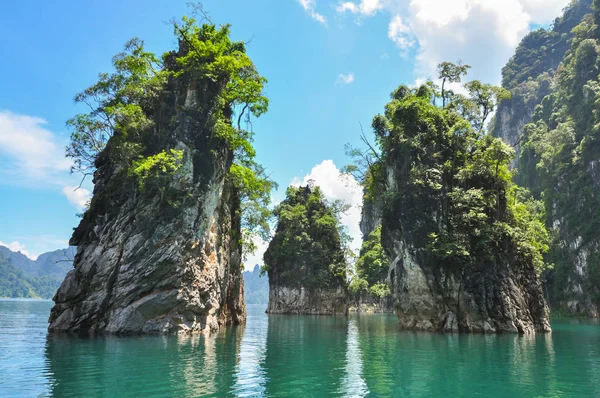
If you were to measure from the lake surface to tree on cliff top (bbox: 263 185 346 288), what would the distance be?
43362 millimetres

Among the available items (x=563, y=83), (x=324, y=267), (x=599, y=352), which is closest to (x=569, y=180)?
(x=563, y=83)

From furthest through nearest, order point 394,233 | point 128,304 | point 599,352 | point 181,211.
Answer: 1. point 394,233
2. point 181,211
3. point 128,304
4. point 599,352

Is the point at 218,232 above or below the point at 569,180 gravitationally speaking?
below

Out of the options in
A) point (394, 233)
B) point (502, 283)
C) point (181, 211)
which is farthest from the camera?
point (394, 233)

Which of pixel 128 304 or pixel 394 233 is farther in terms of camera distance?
pixel 394 233

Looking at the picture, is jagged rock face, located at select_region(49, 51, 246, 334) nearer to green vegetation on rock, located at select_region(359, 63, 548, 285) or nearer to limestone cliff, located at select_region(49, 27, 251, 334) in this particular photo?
limestone cliff, located at select_region(49, 27, 251, 334)

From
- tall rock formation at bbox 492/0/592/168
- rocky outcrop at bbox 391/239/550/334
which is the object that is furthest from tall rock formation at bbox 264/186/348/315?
tall rock formation at bbox 492/0/592/168

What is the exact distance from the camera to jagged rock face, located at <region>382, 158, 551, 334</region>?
26125 mm

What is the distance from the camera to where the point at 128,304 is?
75.0 feet

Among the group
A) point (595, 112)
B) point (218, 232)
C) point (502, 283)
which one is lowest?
point (502, 283)

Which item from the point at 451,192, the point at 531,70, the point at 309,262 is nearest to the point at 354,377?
the point at 451,192

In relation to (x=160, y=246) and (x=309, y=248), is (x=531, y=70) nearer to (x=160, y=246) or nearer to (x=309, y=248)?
(x=309, y=248)

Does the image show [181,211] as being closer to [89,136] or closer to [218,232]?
[218,232]

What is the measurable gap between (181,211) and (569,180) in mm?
55857
